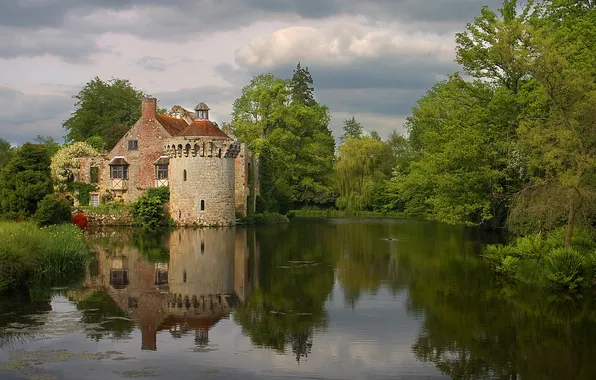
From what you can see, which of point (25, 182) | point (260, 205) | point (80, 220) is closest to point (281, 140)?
point (260, 205)

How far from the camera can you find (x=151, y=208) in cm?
4056

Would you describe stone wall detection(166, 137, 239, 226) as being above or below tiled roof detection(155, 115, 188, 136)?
below

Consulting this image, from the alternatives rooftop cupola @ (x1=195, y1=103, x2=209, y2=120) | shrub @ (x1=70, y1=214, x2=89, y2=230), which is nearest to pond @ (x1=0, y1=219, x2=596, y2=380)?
shrub @ (x1=70, y1=214, x2=89, y2=230)

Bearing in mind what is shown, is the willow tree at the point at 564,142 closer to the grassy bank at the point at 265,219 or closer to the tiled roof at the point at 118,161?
the grassy bank at the point at 265,219

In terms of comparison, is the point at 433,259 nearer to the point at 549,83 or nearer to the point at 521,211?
the point at 521,211

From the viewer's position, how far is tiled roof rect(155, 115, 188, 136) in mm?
44031

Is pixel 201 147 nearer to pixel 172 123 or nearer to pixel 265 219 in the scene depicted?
pixel 172 123

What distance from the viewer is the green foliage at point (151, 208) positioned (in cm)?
4059

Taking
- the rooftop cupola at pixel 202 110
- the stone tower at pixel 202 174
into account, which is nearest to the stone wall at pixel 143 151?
the rooftop cupola at pixel 202 110

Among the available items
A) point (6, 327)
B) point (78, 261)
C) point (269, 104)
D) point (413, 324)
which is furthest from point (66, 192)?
point (413, 324)

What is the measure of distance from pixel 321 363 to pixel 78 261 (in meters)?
12.2

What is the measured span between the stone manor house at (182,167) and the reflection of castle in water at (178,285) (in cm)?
1129

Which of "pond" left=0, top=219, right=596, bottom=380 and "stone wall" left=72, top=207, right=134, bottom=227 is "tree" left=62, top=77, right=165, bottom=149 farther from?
"pond" left=0, top=219, right=596, bottom=380

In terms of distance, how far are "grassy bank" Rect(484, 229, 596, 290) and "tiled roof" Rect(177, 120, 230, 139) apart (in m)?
22.4
